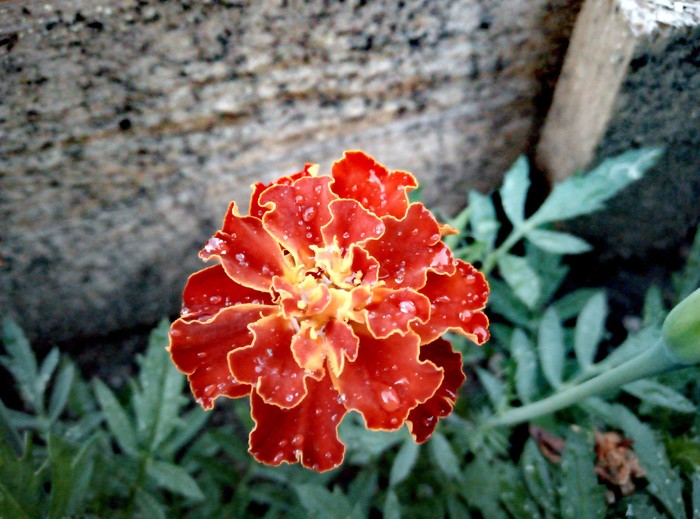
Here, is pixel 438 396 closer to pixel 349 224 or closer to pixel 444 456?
pixel 349 224

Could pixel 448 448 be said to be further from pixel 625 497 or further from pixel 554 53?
pixel 554 53

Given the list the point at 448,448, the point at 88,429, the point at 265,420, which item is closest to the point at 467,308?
the point at 265,420

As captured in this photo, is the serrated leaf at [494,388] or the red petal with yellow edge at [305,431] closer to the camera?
the red petal with yellow edge at [305,431]

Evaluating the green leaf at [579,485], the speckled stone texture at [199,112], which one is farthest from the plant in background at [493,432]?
the speckled stone texture at [199,112]

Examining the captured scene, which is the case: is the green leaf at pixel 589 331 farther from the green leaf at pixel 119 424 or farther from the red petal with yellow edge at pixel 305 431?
the green leaf at pixel 119 424

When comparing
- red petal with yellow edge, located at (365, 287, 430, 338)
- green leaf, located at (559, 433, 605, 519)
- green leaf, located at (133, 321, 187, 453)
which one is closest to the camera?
red petal with yellow edge, located at (365, 287, 430, 338)

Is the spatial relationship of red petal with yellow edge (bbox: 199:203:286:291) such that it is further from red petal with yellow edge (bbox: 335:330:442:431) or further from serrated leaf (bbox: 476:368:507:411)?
serrated leaf (bbox: 476:368:507:411)

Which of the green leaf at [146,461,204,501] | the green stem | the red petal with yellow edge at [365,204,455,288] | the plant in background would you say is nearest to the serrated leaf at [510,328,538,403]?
the plant in background
